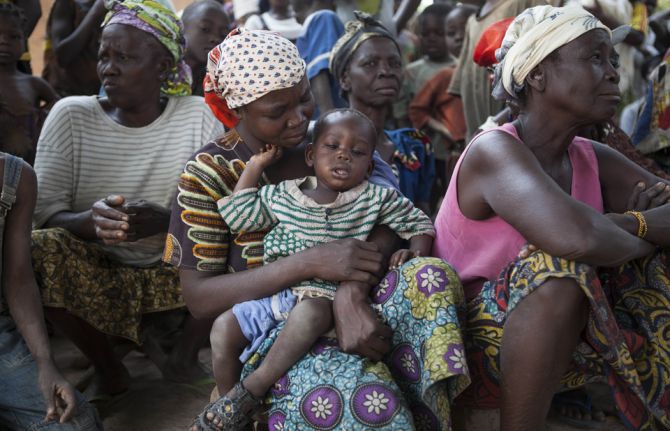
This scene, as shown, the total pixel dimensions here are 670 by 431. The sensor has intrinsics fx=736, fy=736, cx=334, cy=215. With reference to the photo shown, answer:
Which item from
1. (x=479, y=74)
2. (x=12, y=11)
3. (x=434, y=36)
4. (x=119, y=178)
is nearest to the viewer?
(x=119, y=178)

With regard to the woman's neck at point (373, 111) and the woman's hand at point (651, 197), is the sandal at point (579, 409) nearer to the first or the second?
the woman's hand at point (651, 197)

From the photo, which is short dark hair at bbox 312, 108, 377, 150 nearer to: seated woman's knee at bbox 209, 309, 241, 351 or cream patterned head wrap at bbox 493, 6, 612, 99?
cream patterned head wrap at bbox 493, 6, 612, 99

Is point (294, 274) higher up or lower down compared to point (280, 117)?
lower down

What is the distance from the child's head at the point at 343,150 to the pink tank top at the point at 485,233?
35cm

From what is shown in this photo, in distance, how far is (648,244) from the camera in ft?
8.13

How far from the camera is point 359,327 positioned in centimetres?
225

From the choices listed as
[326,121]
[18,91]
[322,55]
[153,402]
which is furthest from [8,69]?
[326,121]

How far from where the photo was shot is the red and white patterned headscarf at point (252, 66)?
2.62 metres

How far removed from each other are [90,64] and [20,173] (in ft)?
9.83

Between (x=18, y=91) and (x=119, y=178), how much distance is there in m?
1.67

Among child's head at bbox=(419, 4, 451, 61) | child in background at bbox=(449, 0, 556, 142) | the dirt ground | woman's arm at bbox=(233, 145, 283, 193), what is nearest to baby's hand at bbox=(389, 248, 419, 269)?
woman's arm at bbox=(233, 145, 283, 193)

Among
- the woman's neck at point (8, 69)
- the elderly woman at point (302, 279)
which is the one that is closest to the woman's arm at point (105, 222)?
the elderly woman at point (302, 279)

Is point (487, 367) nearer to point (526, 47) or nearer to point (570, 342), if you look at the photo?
point (570, 342)

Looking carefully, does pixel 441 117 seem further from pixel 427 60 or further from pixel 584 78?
pixel 584 78
